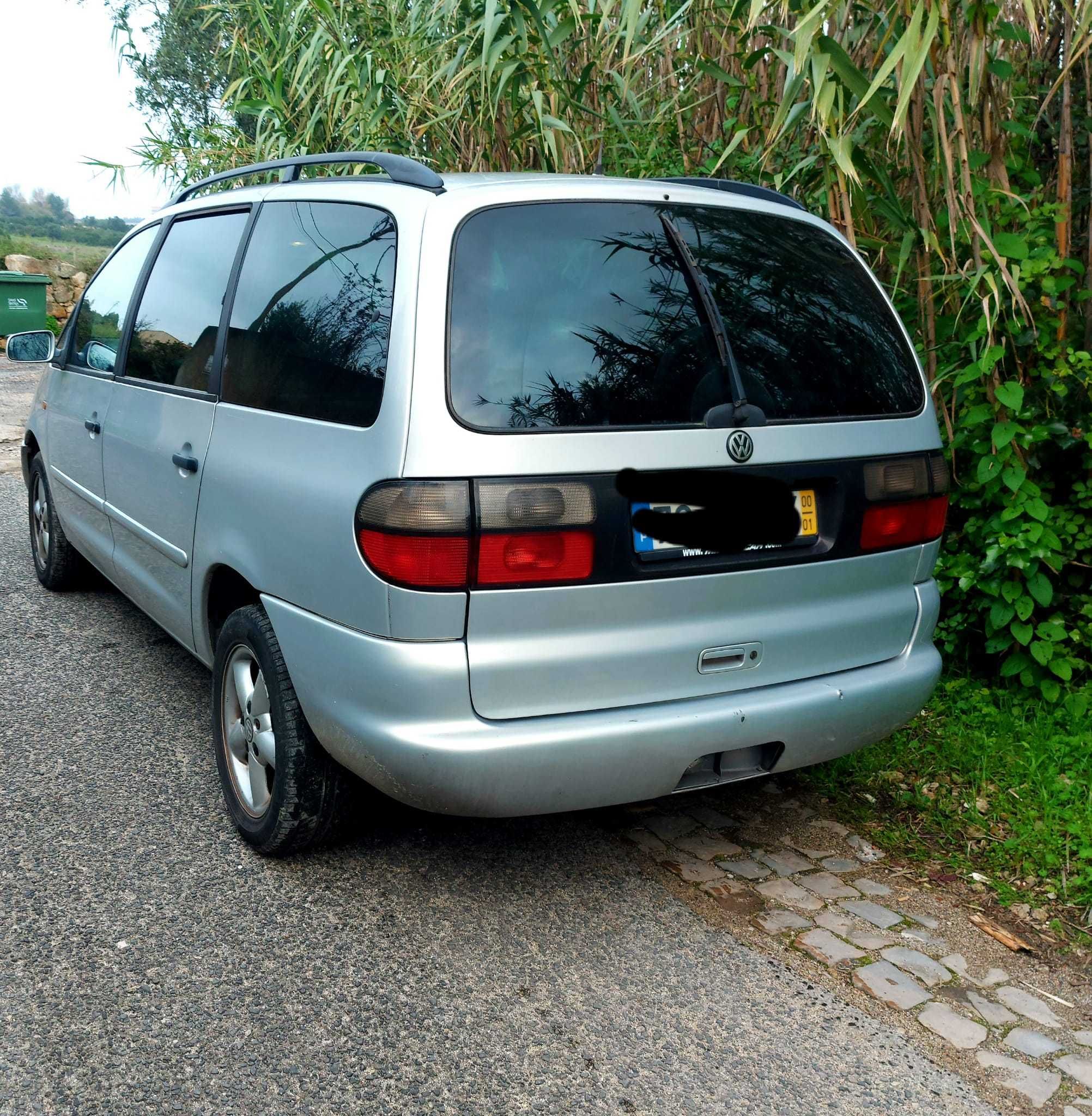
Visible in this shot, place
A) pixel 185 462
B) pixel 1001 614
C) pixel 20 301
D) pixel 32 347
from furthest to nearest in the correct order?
pixel 20 301 < pixel 32 347 < pixel 1001 614 < pixel 185 462

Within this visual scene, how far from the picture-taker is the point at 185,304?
3615mm

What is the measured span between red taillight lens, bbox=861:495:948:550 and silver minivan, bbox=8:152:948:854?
0.04ft

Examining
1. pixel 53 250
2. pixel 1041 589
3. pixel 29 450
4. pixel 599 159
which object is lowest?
pixel 1041 589

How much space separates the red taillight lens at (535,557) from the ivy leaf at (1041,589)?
6.73ft

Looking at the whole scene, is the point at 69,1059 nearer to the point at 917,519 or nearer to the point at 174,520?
the point at 174,520

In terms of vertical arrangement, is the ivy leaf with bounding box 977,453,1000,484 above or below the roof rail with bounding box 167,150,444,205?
below

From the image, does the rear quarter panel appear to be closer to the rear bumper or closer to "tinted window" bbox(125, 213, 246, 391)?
the rear bumper

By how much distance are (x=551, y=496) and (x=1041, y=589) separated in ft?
7.12

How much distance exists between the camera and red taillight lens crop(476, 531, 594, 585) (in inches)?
93.0

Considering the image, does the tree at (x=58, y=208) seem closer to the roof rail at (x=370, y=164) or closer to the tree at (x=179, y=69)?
the tree at (x=179, y=69)

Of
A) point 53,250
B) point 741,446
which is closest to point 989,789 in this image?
point 741,446

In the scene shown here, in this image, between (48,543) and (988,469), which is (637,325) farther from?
(48,543)

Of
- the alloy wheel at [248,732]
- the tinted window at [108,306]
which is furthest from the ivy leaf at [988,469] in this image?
the tinted window at [108,306]

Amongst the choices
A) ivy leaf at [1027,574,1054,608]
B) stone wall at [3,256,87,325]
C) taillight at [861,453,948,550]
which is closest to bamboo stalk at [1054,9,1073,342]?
ivy leaf at [1027,574,1054,608]
